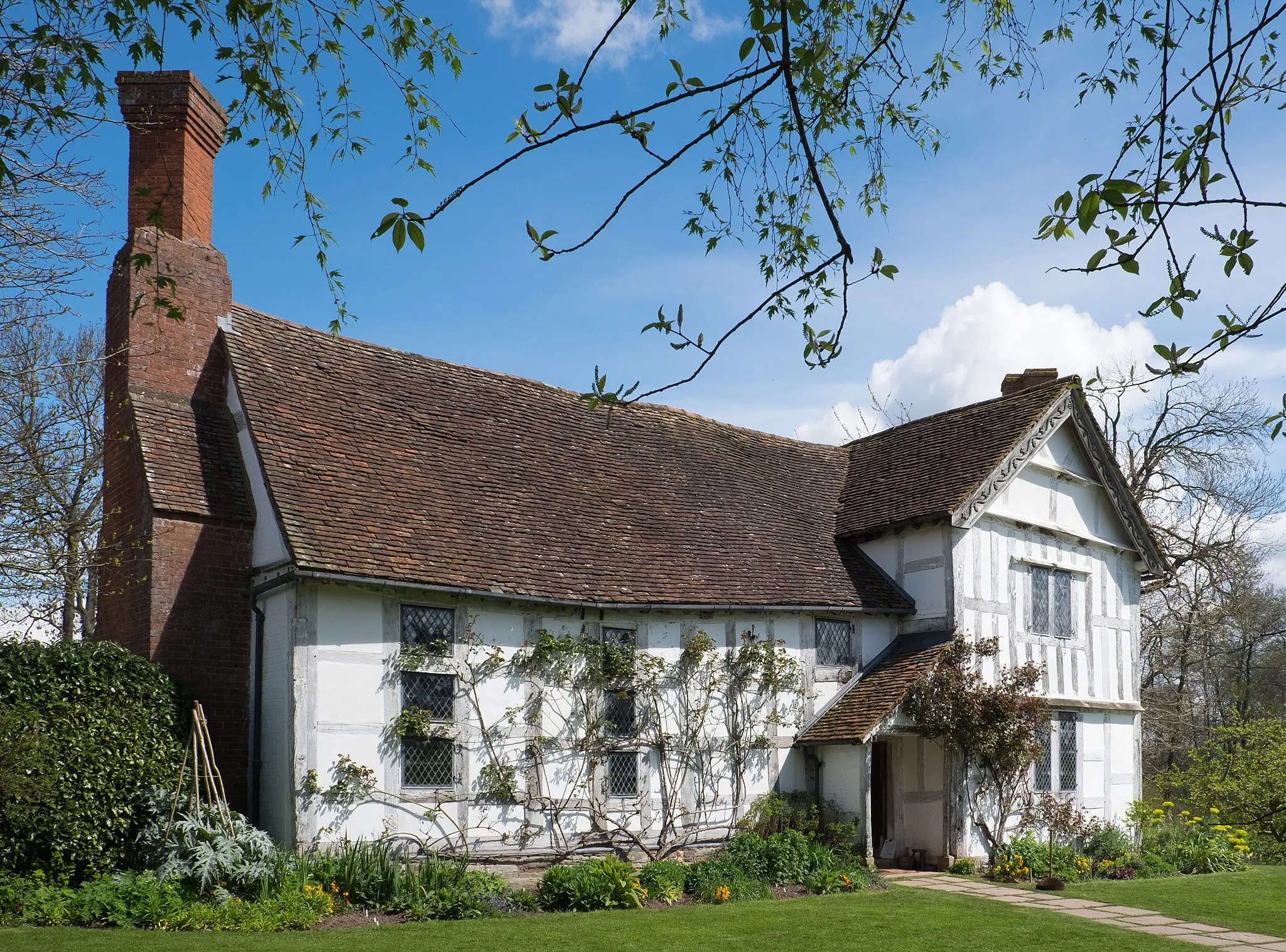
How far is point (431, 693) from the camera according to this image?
14.1 meters

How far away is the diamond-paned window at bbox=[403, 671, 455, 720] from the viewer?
1388cm

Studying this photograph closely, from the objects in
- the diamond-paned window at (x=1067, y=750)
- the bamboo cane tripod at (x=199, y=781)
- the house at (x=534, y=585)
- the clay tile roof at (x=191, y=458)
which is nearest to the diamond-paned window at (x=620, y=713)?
the house at (x=534, y=585)

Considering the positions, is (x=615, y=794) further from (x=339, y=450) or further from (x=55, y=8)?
(x=55, y=8)

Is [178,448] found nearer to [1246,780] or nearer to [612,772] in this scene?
[612,772]

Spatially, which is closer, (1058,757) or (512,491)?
(512,491)

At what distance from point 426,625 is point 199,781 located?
10.3 ft

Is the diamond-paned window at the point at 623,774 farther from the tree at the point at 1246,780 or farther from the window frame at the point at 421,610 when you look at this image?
the tree at the point at 1246,780

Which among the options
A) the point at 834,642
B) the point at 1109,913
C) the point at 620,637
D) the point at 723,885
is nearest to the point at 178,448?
the point at 620,637

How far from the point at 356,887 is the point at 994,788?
33.3 ft

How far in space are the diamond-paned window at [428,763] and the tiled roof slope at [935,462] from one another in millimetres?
8491

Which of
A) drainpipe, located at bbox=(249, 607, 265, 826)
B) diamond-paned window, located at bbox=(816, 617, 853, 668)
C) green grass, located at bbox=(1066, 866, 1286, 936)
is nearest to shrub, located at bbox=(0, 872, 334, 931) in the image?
drainpipe, located at bbox=(249, 607, 265, 826)

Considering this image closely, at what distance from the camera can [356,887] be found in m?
12.1

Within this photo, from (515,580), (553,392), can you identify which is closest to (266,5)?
(515,580)

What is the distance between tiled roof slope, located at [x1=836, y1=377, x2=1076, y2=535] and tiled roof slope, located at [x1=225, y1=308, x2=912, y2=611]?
0.74m
